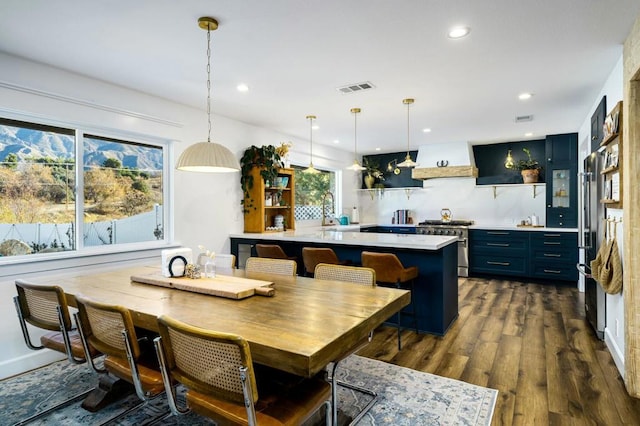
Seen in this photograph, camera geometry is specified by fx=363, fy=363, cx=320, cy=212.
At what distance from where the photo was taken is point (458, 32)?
2434 millimetres

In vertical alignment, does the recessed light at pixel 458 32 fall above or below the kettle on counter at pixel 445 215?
above

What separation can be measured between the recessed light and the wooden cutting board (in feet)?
6.71

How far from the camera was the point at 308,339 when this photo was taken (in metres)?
1.38

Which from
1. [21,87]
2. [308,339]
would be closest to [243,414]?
[308,339]

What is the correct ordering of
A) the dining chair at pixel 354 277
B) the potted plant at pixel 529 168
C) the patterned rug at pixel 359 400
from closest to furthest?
the patterned rug at pixel 359 400 → the dining chair at pixel 354 277 → the potted plant at pixel 529 168

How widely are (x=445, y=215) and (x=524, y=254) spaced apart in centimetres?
156

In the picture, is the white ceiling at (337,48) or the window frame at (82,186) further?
the window frame at (82,186)

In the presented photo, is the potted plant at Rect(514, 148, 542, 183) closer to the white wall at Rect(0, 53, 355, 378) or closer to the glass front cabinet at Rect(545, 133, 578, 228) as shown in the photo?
the glass front cabinet at Rect(545, 133, 578, 228)

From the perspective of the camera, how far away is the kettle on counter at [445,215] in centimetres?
702

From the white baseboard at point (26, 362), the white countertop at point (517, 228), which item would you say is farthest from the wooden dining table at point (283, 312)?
the white countertop at point (517, 228)

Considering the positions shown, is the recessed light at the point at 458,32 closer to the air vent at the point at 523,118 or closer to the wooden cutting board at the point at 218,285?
the wooden cutting board at the point at 218,285

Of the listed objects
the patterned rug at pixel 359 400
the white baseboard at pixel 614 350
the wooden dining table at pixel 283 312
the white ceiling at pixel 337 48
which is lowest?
the patterned rug at pixel 359 400

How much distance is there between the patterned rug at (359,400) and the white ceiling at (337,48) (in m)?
2.41

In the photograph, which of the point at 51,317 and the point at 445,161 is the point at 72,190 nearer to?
the point at 51,317
